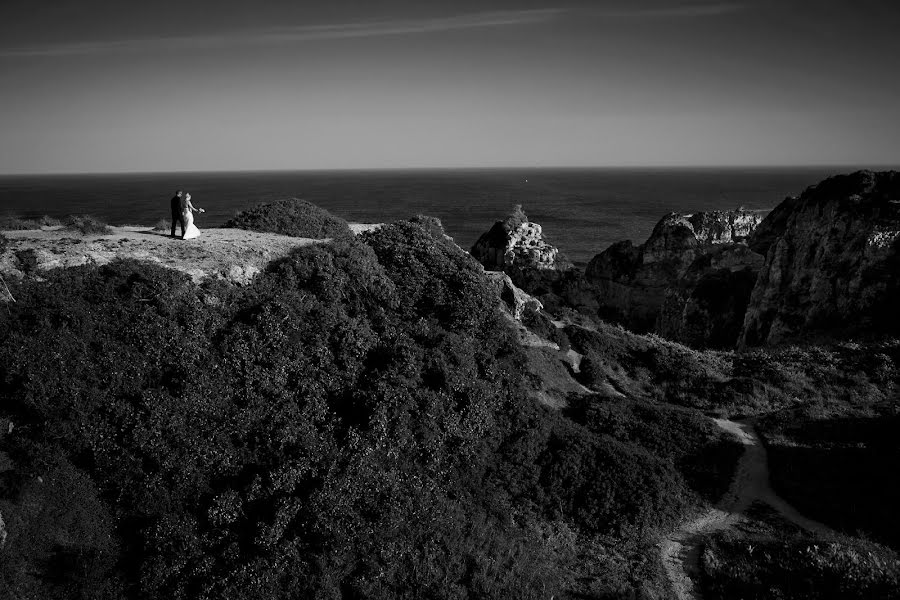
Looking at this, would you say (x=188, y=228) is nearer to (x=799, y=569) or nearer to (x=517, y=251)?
(x=799, y=569)

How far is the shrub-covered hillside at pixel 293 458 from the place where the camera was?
41.0 feet

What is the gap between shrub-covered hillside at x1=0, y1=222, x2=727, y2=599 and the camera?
12.5m

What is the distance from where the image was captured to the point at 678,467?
18719mm

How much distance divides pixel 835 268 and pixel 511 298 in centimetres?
2935

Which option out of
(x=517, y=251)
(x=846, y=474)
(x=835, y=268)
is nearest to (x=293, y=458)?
(x=846, y=474)

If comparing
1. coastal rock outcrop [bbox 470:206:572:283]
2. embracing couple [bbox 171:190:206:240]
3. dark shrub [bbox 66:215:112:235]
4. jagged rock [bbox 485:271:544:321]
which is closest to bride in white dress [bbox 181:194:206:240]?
embracing couple [bbox 171:190:206:240]

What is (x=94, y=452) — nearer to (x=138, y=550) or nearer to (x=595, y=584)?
(x=138, y=550)

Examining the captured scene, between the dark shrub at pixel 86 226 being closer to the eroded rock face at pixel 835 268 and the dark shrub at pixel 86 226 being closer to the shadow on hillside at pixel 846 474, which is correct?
the shadow on hillside at pixel 846 474

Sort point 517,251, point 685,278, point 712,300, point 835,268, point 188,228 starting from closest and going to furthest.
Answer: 1. point 188,228
2. point 835,268
3. point 712,300
4. point 685,278
5. point 517,251

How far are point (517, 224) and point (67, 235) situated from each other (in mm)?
53146

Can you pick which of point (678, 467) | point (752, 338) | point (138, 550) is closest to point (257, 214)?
point (138, 550)

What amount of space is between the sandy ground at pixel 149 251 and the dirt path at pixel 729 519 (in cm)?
1765

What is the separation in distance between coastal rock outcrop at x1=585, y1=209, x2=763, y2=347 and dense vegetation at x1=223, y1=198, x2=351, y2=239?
1570 inches

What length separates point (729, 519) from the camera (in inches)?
658
